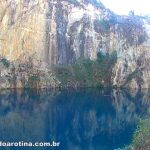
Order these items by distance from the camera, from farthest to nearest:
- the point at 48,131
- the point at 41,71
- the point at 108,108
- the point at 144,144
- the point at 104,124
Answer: the point at 41,71 → the point at 108,108 → the point at 104,124 → the point at 48,131 → the point at 144,144

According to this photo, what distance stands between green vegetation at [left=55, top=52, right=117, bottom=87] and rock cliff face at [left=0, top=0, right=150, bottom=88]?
1.17 m

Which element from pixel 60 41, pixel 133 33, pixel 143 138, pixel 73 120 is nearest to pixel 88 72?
pixel 60 41

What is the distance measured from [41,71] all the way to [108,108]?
1696 inches

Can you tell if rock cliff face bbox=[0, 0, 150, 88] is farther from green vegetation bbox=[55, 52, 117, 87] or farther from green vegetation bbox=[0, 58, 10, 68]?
green vegetation bbox=[55, 52, 117, 87]

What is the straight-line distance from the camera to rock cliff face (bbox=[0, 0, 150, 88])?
4306 inches

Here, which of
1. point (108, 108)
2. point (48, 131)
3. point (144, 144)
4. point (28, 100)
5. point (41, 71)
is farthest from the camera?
point (41, 71)

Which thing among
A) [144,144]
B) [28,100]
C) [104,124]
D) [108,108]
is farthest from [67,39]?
[144,144]

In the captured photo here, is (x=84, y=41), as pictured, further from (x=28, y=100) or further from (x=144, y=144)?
(x=144, y=144)

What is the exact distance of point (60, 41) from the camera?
112125 mm

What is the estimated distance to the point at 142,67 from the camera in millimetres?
113812

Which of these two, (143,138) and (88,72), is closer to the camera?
(143,138)

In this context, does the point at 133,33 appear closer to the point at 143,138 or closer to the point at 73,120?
the point at 73,120

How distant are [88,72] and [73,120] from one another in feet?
189

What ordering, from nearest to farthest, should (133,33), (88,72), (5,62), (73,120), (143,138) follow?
(143,138)
(73,120)
(5,62)
(88,72)
(133,33)
